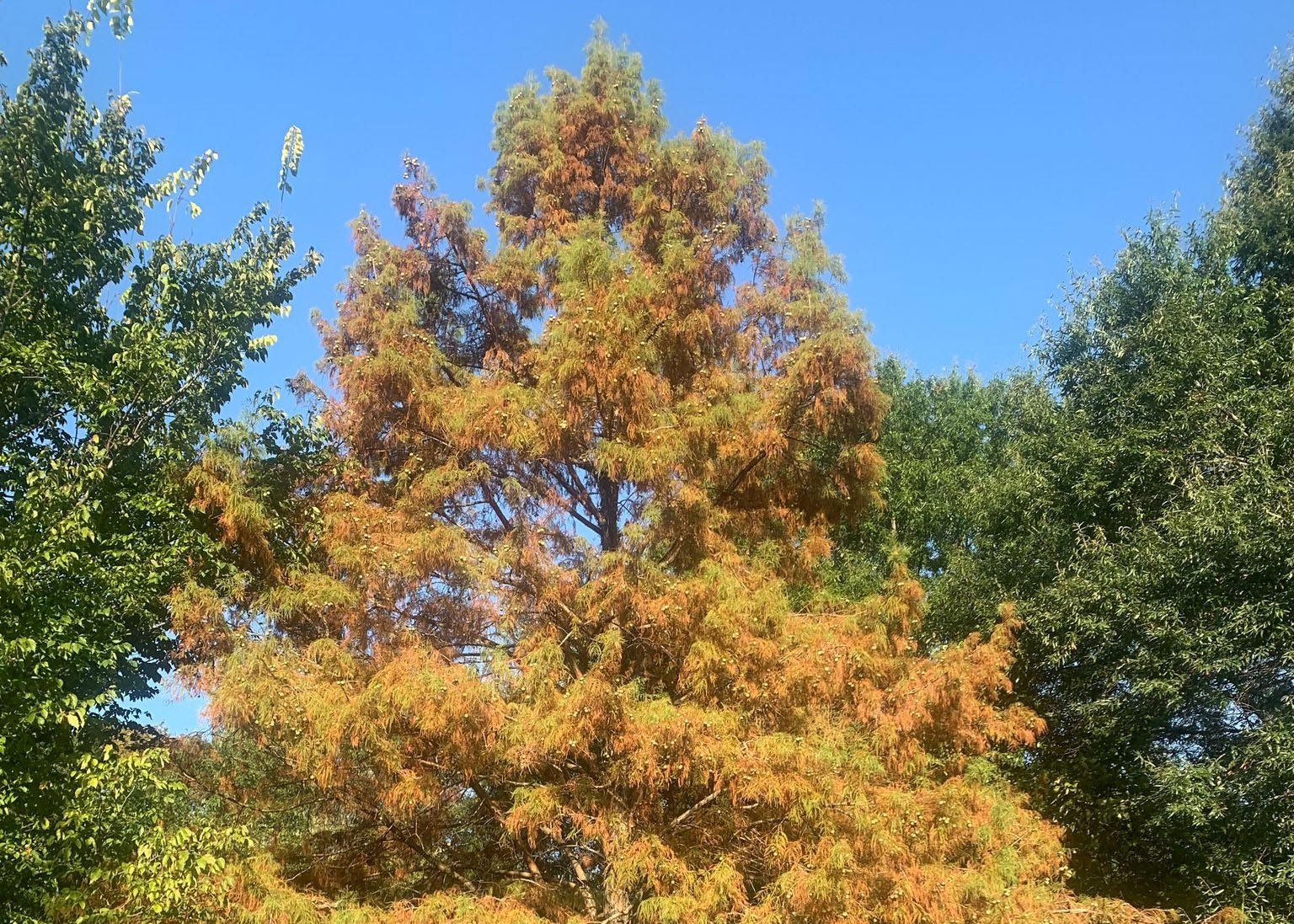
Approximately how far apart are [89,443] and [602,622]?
4.74 meters

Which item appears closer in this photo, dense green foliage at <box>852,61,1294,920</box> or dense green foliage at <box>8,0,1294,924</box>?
dense green foliage at <box>8,0,1294,924</box>

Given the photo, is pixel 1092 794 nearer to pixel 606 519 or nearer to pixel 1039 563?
pixel 1039 563

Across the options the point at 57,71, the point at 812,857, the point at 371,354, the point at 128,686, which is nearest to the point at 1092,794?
the point at 812,857

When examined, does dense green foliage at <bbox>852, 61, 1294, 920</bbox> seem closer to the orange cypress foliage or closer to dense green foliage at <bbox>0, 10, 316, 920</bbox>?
the orange cypress foliage

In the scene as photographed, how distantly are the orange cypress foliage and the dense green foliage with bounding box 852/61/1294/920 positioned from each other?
7.87ft

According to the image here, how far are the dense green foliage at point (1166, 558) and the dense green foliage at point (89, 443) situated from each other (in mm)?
9138

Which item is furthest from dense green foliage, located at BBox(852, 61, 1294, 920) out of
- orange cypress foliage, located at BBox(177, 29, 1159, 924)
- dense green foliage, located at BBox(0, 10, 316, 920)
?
dense green foliage, located at BBox(0, 10, 316, 920)

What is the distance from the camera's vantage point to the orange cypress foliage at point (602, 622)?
637 cm

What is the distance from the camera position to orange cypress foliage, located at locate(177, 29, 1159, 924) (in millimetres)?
6367

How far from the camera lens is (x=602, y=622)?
7340 millimetres

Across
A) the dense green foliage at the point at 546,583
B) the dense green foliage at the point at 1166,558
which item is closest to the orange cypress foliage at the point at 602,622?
the dense green foliage at the point at 546,583

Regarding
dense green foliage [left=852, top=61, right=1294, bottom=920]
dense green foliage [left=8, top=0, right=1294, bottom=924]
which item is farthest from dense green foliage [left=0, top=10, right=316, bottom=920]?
dense green foliage [left=852, top=61, right=1294, bottom=920]

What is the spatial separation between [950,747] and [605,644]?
374 centimetres

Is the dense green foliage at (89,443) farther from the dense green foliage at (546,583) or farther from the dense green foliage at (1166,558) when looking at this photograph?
the dense green foliage at (1166,558)
